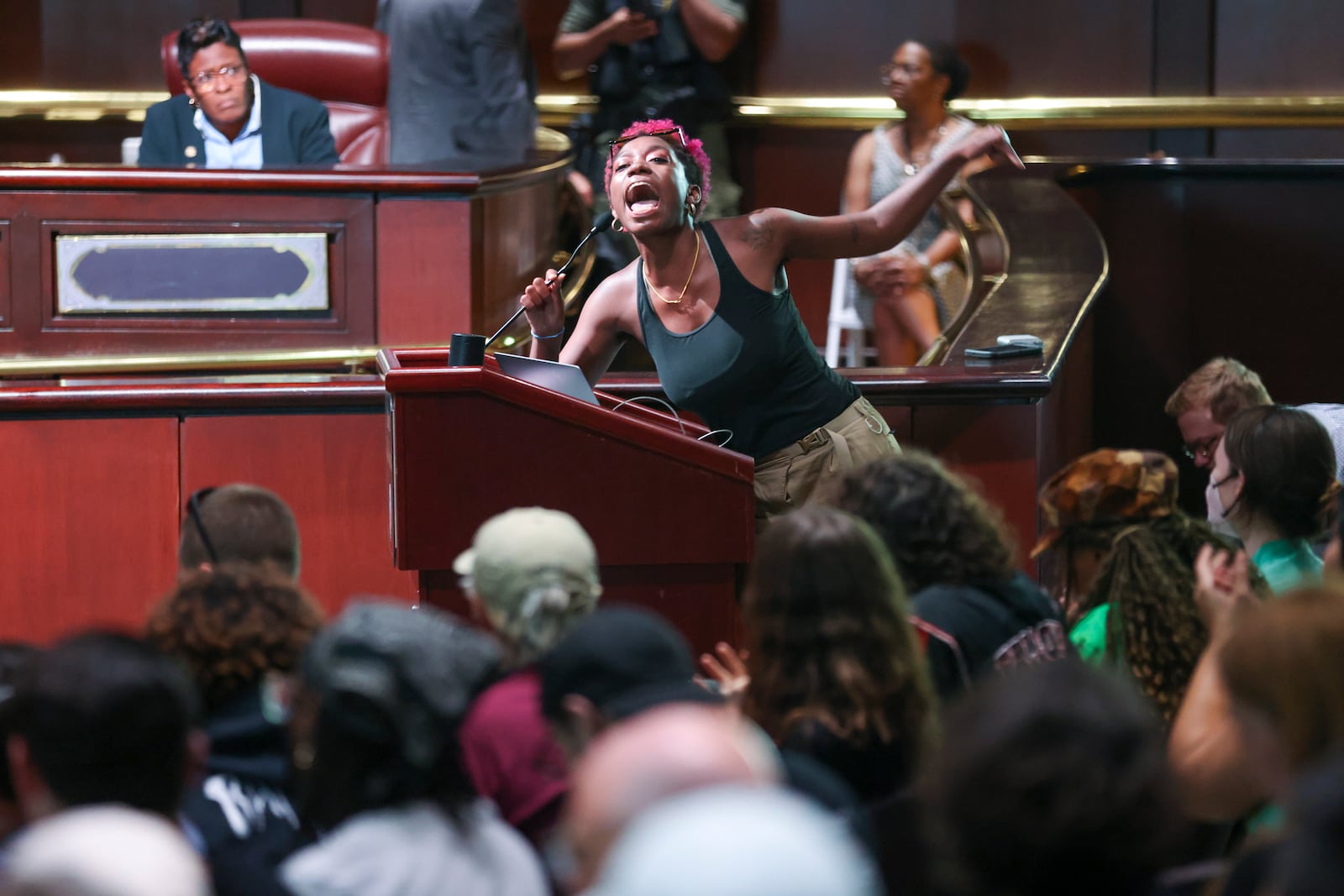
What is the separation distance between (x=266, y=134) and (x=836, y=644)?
3.64 metres

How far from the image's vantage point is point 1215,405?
12.8ft

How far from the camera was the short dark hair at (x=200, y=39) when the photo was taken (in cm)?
504

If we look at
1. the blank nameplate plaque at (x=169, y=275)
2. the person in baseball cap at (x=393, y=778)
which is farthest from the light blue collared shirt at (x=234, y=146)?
the person in baseball cap at (x=393, y=778)

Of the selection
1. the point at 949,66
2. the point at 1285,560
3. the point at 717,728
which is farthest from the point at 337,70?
the point at 717,728

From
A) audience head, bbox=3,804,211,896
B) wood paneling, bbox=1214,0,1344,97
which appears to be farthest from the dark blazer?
audience head, bbox=3,804,211,896

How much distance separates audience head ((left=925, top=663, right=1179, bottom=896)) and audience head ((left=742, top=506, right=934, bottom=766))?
56 cm

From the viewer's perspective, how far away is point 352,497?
3906 millimetres

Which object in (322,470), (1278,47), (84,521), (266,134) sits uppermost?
(1278,47)

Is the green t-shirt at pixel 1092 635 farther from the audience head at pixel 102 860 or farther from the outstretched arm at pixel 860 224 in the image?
the audience head at pixel 102 860

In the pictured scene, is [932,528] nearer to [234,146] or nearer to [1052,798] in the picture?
[1052,798]

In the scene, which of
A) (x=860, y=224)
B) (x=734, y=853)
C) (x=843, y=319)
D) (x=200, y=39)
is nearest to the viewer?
(x=734, y=853)

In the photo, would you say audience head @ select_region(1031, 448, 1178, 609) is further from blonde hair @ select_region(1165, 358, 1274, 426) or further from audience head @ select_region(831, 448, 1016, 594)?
blonde hair @ select_region(1165, 358, 1274, 426)

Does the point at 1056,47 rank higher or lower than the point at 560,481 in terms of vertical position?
higher

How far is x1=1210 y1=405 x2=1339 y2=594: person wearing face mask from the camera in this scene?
277 cm
